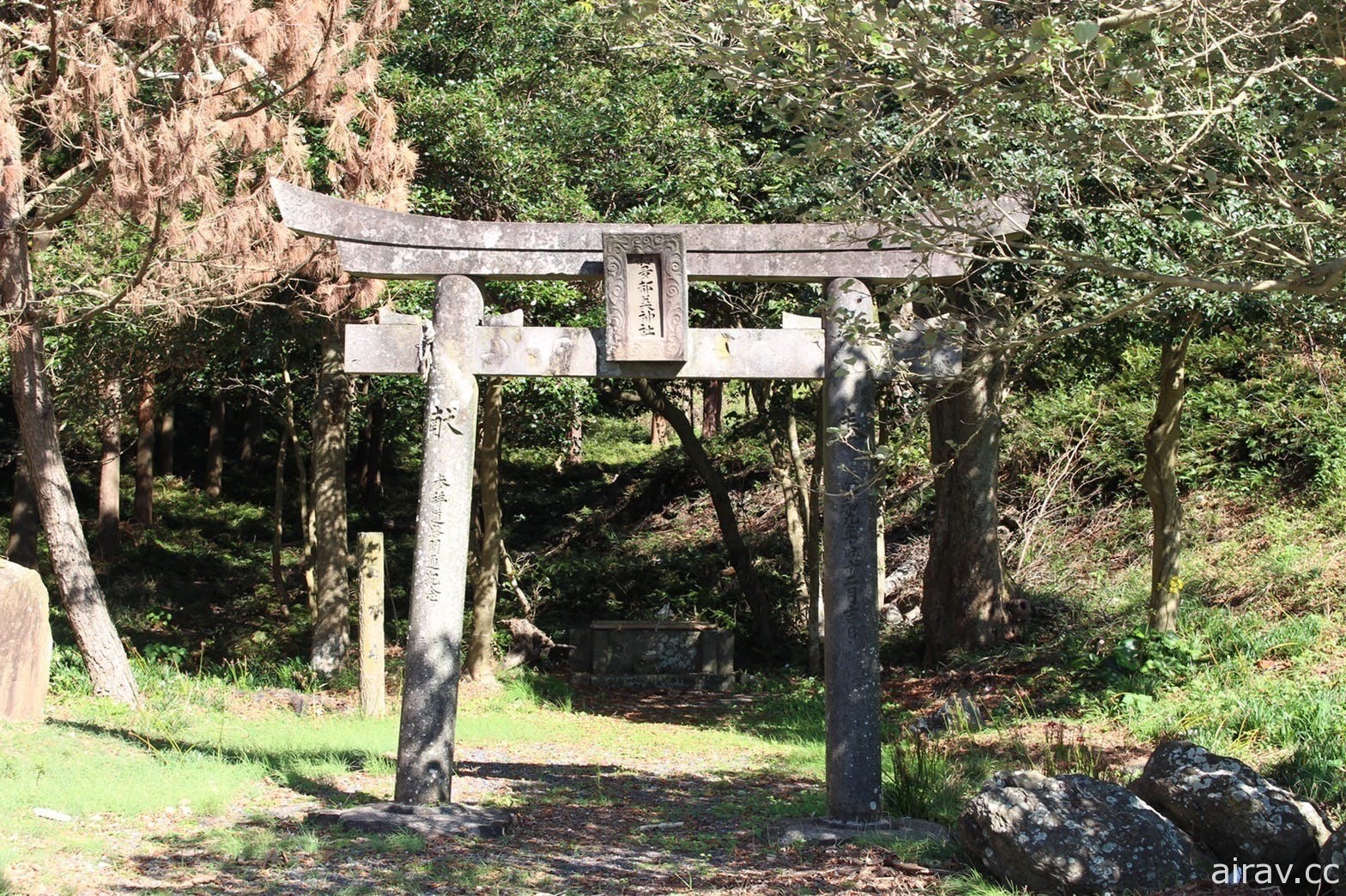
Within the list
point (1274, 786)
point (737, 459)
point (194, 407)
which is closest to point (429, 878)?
point (1274, 786)

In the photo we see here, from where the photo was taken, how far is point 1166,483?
10219 millimetres

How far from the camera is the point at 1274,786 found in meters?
5.44

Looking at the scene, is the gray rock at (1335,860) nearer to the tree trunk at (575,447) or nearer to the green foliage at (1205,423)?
the green foliage at (1205,423)

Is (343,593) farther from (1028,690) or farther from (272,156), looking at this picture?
(1028,690)

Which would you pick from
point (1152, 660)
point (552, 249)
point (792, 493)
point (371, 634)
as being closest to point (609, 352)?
point (552, 249)

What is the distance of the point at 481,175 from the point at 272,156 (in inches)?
93.5

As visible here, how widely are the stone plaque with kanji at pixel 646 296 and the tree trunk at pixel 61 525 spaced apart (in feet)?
19.8

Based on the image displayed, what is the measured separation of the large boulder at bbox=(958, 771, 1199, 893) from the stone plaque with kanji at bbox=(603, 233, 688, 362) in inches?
116

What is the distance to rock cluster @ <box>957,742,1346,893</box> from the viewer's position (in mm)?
4922

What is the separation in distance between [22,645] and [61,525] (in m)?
1.89

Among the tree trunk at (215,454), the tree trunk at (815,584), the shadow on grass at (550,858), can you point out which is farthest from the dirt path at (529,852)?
the tree trunk at (215,454)

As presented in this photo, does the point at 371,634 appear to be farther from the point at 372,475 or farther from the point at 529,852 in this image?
the point at 372,475

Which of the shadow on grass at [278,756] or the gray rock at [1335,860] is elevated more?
the gray rock at [1335,860]

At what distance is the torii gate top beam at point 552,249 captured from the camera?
22.3 ft
